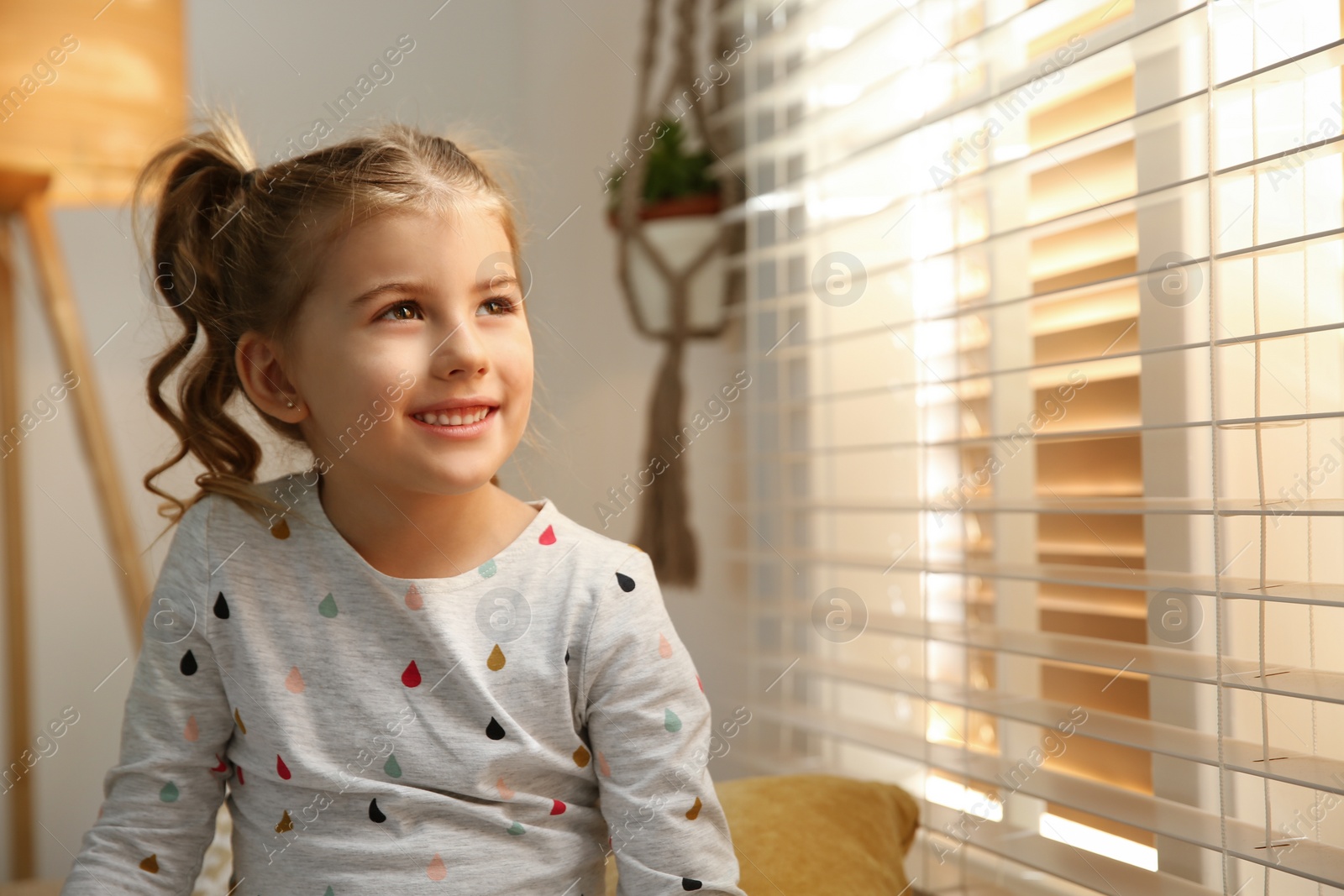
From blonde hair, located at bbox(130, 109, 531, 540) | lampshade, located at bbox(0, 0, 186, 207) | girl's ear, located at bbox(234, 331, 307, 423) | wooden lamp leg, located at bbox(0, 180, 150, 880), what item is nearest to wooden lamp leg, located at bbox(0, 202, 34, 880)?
wooden lamp leg, located at bbox(0, 180, 150, 880)

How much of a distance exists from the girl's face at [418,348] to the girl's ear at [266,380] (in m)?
0.06

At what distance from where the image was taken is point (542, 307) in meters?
1.37

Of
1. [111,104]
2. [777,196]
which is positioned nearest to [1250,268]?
[777,196]

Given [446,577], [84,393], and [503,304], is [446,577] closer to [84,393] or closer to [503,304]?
[503,304]

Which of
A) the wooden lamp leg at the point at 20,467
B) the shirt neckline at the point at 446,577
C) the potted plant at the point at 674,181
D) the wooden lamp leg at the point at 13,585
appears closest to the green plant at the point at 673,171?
the potted plant at the point at 674,181

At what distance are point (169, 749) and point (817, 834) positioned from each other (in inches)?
20.6

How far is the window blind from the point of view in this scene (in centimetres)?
71

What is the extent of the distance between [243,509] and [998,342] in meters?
0.70

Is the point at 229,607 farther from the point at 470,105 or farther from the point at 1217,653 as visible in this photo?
the point at 470,105

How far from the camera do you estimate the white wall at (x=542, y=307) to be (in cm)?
141

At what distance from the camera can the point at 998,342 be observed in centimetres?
98

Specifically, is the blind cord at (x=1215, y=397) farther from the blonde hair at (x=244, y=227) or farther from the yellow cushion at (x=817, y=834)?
the blonde hair at (x=244, y=227)

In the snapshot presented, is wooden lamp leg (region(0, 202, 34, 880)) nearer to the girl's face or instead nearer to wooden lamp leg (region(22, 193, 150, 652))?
wooden lamp leg (region(22, 193, 150, 652))

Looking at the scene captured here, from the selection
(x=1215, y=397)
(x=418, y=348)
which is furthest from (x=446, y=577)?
(x=1215, y=397)
